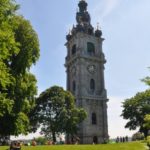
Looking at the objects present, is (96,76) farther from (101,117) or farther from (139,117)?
(139,117)

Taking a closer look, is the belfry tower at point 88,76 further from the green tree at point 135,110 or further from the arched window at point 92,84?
the green tree at point 135,110

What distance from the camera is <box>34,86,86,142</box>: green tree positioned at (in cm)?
5909

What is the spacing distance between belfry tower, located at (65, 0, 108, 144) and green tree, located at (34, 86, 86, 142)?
10.2 m

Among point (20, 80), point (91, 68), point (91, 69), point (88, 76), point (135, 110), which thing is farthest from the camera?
point (91, 68)

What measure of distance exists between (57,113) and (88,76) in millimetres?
19047

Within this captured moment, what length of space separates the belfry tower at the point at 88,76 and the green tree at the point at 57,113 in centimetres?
1021

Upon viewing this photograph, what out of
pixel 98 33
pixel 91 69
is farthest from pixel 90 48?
pixel 91 69

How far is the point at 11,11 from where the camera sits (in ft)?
70.2

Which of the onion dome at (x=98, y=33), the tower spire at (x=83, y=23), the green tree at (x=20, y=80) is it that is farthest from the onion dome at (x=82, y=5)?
the green tree at (x=20, y=80)

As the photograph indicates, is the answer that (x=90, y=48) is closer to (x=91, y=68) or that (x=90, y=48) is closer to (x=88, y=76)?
(x=91, y=68)

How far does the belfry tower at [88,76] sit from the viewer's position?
7388cm

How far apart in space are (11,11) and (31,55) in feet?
50.8

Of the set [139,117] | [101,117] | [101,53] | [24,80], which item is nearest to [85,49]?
[101,53]

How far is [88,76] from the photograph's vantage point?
78312 mm
